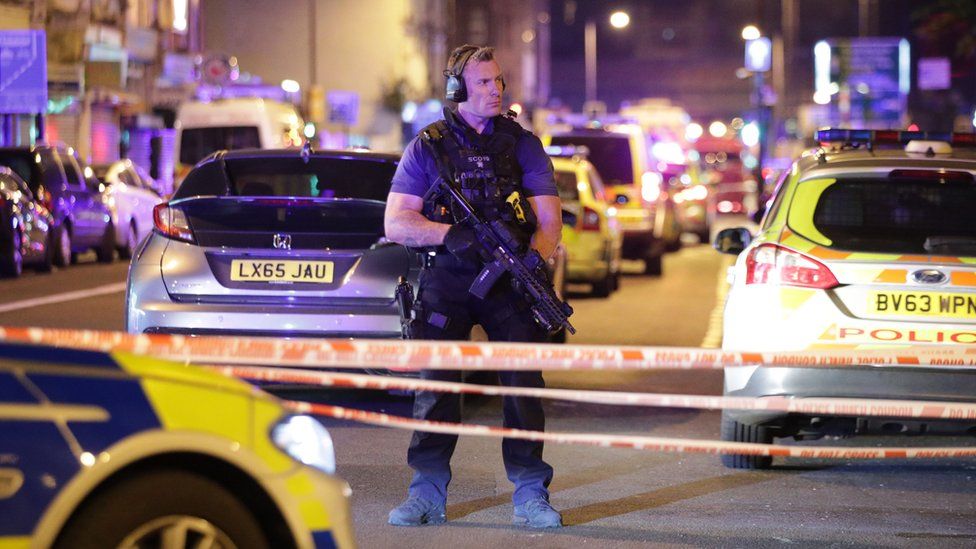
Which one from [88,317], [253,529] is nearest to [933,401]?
[253,529]

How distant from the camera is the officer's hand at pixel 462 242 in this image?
246 inches

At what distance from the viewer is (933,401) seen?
701 cm

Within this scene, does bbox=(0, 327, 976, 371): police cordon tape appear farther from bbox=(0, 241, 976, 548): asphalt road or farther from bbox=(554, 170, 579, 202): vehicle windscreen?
bbox=(554, 170, 579, 202): vehicle windscreen

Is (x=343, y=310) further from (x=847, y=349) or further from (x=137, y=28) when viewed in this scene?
(x=137, y=28)

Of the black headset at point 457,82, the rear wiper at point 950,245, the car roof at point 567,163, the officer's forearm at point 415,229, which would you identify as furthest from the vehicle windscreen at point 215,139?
the officer's forearm at point 415,229

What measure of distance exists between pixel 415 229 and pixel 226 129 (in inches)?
885

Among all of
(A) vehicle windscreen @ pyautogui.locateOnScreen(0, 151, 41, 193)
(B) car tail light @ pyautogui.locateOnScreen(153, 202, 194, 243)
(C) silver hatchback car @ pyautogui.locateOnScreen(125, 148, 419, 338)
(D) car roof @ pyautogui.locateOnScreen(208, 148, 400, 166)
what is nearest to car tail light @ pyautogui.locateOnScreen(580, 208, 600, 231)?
(A) vehicle windscreen @ pyautogui.locateOnScreen(0, 151, 41, 193)

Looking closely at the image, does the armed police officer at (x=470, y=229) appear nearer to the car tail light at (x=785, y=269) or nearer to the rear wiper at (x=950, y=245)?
the car tail light at (x=785, y=269)

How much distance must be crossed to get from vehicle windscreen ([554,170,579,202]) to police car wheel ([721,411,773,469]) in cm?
968

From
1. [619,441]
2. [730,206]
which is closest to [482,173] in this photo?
[619,441]

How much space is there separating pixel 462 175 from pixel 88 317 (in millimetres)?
8718

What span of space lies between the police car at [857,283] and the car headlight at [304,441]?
324cm

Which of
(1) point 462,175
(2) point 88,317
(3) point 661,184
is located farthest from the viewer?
(3) point 661,184

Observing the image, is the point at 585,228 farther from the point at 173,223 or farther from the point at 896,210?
the point at 896,210
